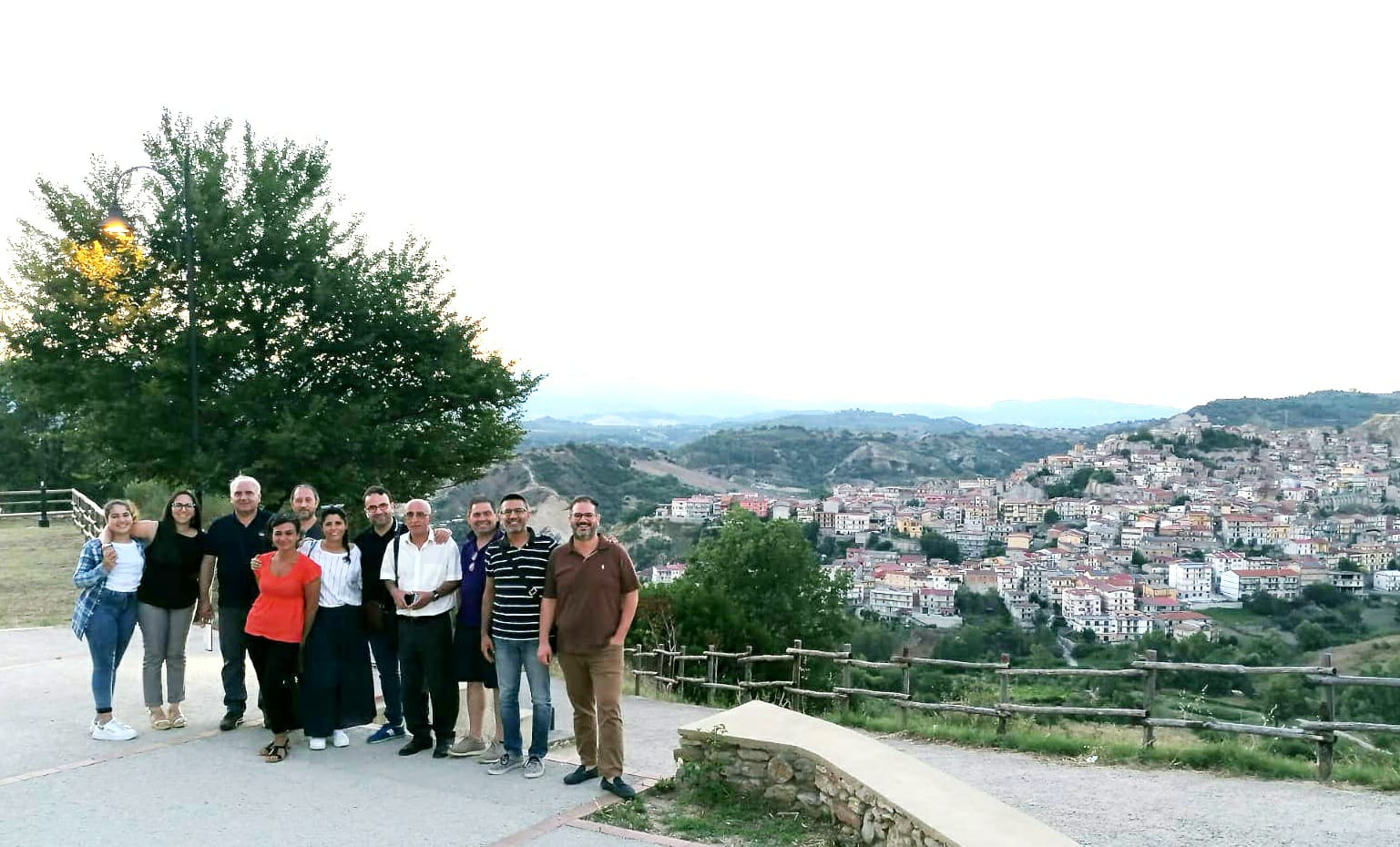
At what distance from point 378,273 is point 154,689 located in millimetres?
10161

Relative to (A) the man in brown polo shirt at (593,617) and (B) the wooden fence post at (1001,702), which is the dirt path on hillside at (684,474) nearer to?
(B) the wooden fence post at (1001,702)

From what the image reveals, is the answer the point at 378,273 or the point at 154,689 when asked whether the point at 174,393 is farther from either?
the point at 154,689

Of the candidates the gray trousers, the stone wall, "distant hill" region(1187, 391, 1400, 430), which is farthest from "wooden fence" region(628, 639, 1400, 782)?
"distant hill" region(1187, 391, 1400, 430)

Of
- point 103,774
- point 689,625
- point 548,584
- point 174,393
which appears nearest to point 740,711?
point 548,584

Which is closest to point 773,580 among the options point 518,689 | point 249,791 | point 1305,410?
point 518,689

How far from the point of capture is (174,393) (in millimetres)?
13820

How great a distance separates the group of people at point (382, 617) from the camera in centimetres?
536

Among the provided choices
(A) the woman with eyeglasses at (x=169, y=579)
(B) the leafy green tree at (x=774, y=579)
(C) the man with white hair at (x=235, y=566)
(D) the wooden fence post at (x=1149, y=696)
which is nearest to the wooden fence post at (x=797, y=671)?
(D) the wooden fence post at (x=1149, y=696)

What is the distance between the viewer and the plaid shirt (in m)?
6.10

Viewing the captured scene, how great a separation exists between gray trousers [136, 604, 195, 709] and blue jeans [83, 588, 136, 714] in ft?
0.30

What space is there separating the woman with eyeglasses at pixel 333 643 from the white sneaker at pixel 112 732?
1254mm

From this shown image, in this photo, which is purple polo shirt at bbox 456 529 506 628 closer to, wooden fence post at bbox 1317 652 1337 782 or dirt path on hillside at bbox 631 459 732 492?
wooden fence post at bbox 1317 652 1337 782

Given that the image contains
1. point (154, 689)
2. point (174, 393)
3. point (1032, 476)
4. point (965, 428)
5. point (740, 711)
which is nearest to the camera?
point (740, 711)

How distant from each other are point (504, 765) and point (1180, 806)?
14.9 ft
